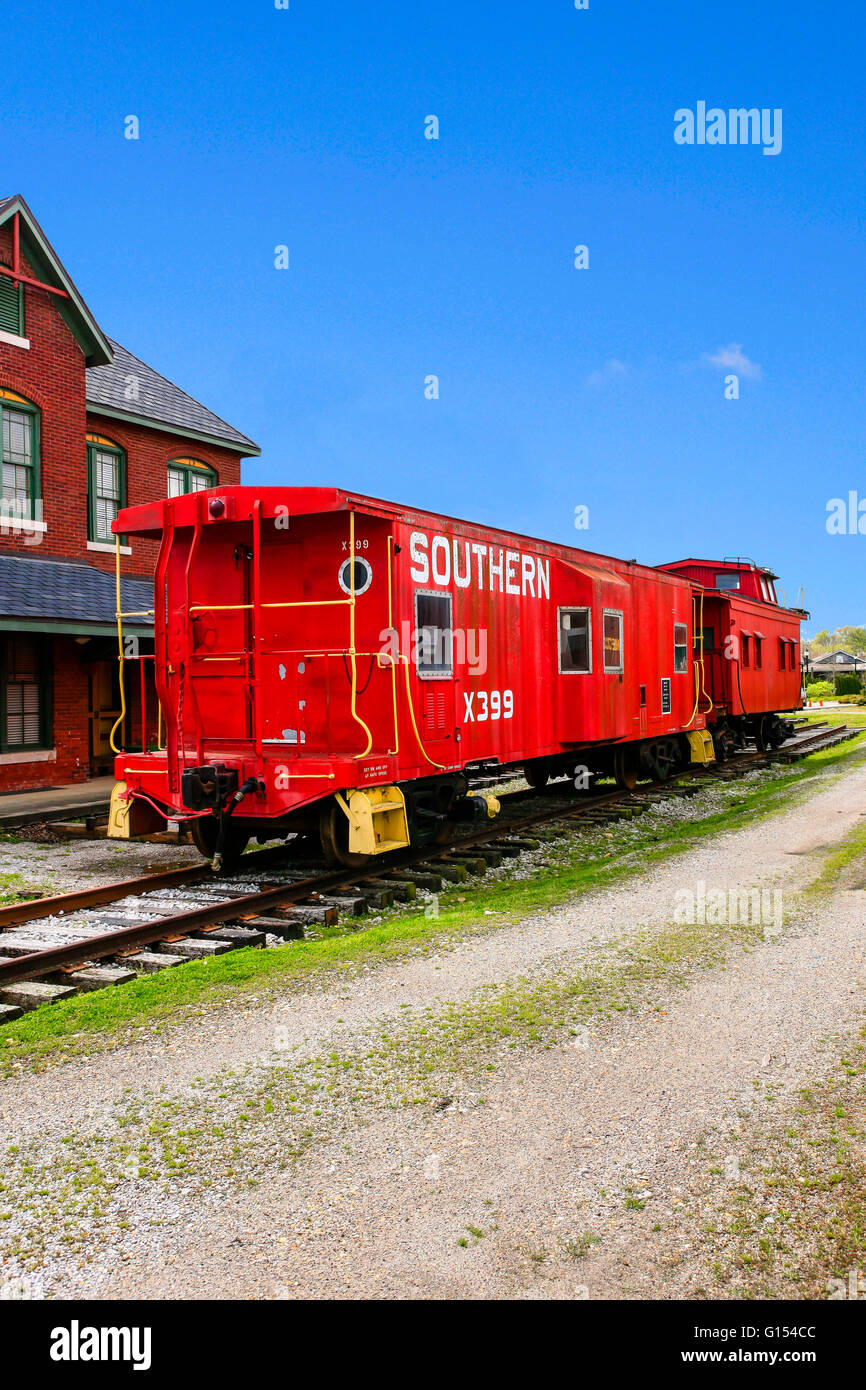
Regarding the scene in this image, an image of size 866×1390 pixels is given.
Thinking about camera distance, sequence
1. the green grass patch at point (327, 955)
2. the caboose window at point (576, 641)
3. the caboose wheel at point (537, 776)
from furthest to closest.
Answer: the caboose wheel at point (537, 776), the caboose window at point (576, 641), the green grass patch at point (327, 955)

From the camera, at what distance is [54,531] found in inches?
672

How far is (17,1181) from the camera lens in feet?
13.1

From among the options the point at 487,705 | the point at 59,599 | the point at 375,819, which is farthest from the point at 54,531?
the point at 375,819

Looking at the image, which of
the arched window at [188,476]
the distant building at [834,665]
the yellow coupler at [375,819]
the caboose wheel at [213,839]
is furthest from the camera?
the distant building at [834,665]

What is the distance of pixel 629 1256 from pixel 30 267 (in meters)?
18.0

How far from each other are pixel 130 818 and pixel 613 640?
7.17 metres

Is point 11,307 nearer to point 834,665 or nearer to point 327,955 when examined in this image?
point 327,955

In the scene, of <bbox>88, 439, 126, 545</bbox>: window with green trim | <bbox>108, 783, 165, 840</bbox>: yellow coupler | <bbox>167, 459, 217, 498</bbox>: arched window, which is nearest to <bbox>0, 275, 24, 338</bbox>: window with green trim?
<bbox>88, 439, 126, 545</bbox>: window with green trim

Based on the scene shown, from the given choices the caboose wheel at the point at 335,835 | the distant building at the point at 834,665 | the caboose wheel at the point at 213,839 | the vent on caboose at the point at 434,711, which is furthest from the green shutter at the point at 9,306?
the distant building at the point at 834,665

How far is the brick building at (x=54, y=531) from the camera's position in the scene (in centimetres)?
1586

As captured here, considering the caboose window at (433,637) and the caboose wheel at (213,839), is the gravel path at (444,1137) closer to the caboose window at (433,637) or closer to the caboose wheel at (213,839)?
the caboose window at (433,637)

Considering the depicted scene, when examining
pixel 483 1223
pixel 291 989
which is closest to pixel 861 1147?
pixel 483 1223

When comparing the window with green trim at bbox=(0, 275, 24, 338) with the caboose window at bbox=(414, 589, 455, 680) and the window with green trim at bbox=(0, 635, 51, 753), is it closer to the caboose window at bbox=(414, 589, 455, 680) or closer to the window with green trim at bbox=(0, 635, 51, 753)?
the window with green trim at bbox=(0, 635, 51, 753)

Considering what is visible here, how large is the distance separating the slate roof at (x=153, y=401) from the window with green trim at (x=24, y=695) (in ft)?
17.3
